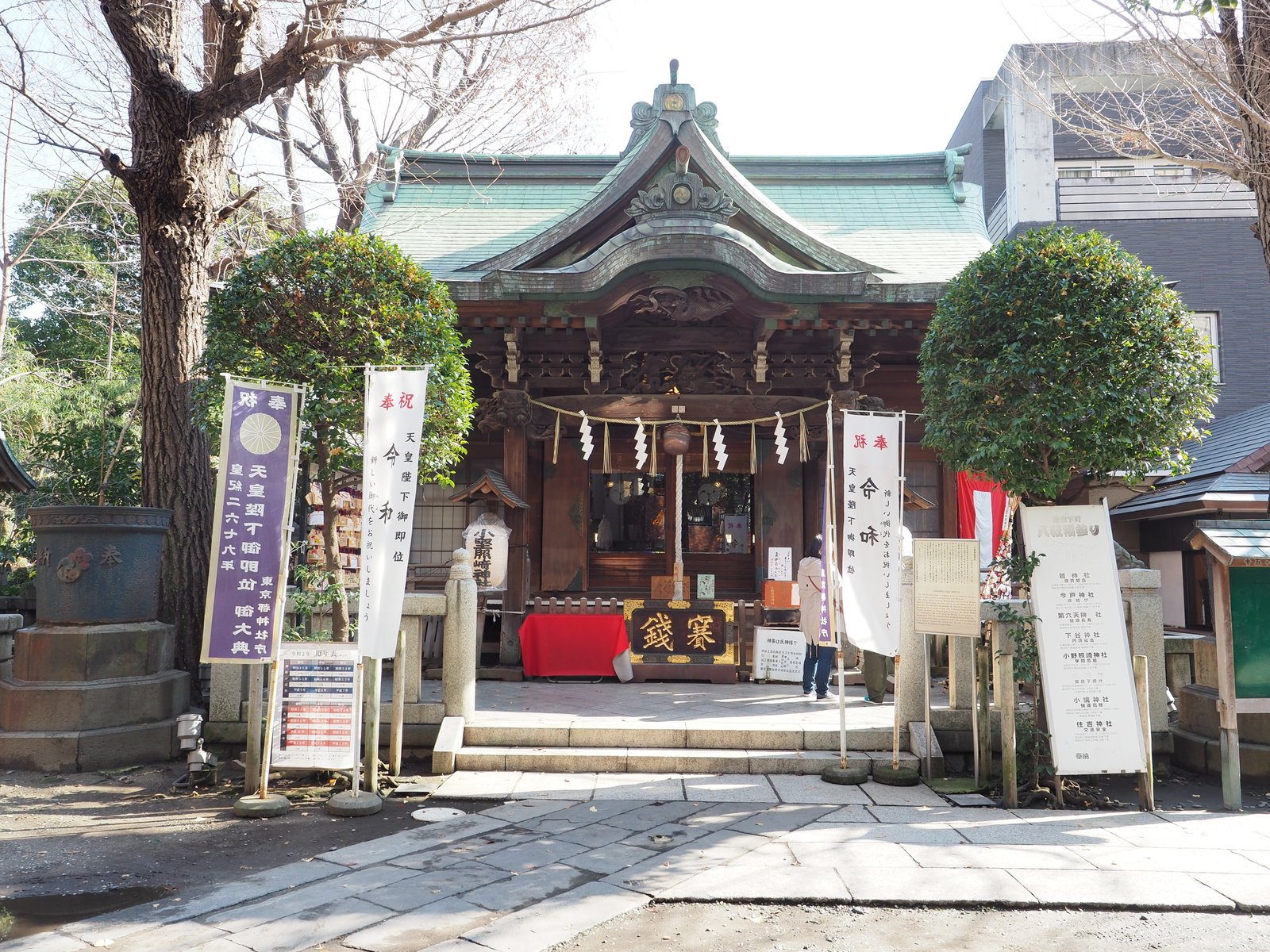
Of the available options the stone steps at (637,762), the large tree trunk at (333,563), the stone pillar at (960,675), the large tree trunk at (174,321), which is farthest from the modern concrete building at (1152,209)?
the large tree trunk at (333,563)

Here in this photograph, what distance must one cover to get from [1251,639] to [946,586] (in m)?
2.46

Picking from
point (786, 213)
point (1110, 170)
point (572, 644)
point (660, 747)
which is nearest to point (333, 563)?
point (660, 747)

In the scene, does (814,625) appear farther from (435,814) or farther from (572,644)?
(435,814)

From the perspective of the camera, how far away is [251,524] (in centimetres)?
674

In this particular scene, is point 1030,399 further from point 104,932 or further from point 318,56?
point 318,56

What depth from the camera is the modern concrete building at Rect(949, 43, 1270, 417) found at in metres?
17.2

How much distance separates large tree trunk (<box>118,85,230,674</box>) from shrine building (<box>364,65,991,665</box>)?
3.02 metres

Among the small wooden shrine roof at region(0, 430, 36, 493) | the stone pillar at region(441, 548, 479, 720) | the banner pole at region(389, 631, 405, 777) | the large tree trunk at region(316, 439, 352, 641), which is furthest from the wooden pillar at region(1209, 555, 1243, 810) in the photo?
the small wooden shrine roof at region(0, 430, 36, 493)

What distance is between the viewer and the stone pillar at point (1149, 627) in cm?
785

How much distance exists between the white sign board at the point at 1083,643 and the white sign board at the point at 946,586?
1.53 feet

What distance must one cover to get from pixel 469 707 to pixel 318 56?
22.8 ft

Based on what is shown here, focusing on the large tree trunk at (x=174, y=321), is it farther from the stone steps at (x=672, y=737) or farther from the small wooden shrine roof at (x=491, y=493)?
the stone steps at (x=672, y=737)

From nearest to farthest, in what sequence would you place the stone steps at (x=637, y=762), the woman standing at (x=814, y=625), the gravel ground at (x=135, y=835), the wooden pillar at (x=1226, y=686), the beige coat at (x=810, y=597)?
the gravel ground at (x=135, y=835) < the wooden pillar at (x=1226, y=686) < the stone steps at (x=637, y=762) < the woman standing at (x=814, y=625) < the beige coat at (x=810, y=597)

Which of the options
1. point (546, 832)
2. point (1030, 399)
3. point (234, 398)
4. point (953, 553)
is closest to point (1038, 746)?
point (953, 553)
